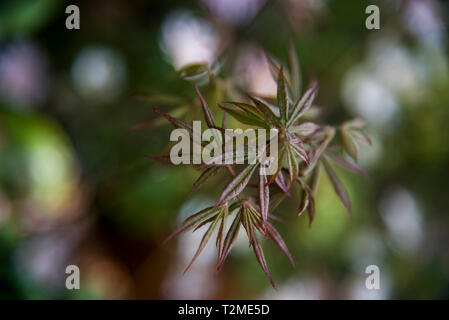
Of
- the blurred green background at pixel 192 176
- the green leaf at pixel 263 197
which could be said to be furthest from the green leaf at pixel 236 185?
the blurred green background at pixel 192 176

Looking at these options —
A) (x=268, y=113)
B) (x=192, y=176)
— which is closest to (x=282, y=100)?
(x=268, y=113)

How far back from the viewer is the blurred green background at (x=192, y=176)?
713 millimetres

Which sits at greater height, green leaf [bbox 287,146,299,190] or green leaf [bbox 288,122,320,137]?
green leaf [bbox 288,122,320,137]

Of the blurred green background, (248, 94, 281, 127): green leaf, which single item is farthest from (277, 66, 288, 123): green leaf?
the blurred green background

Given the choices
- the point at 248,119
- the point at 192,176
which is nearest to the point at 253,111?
the point at 248,119

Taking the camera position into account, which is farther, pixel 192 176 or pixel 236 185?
pixel 192 176

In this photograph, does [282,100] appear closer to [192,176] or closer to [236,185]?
[236,185]

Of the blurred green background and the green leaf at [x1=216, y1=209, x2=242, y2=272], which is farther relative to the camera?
the blurred green background

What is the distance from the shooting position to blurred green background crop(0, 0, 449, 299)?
713mm

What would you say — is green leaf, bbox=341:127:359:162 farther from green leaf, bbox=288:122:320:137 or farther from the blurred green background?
the blurred green background

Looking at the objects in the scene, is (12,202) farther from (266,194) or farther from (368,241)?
(368,241)

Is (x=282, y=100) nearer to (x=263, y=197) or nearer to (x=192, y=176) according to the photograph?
(x=263, y=197)

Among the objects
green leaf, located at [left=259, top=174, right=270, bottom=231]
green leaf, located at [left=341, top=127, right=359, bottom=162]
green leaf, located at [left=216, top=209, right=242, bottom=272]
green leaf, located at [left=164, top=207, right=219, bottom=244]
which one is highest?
green leaf, located at [left=341, top=127, right=359, bottom=162]

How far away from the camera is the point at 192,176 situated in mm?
659
